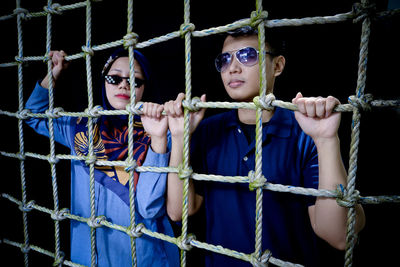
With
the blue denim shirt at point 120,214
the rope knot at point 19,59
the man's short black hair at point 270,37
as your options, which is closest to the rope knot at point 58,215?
the blue denim shirt at point 120,214

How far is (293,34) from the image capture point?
1348 mm

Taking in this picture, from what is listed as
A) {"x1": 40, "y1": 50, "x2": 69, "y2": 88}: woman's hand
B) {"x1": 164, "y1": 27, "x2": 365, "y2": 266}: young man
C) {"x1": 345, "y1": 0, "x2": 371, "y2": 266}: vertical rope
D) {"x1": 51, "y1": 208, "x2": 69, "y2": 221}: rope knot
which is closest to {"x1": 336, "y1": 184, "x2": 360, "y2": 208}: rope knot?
{"x1": 345, "y1": 0, "x2": 371, "y2": 266}: vertical rope

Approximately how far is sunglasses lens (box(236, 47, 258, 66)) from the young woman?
12.8 inches

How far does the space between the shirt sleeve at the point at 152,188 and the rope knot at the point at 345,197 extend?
1.62ft

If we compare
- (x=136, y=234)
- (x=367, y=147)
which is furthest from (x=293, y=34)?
(x=136, y=234)

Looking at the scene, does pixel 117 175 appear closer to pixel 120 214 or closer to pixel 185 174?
pixel 120 214

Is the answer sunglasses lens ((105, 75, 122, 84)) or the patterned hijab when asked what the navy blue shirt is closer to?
the patterned hijab

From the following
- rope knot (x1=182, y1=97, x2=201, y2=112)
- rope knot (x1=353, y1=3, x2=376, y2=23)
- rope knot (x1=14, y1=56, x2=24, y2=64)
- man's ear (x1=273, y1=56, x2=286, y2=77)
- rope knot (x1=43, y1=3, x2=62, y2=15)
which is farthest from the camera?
rope knot (x1=14, y1=56, x2=24, y2=64)

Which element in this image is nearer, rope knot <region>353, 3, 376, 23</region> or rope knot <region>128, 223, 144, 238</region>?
rope knot <region>353, 3, 376, 23</region>

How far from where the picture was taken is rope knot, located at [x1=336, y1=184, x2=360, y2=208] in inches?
18.6

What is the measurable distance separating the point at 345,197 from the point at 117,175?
773 millimetres

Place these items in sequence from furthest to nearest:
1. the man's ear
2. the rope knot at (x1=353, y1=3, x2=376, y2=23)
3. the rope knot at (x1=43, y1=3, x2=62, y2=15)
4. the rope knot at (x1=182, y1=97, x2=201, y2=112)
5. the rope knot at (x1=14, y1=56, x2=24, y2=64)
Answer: the rope knot at (x1=14, y1=56, x2=24, y2=64)
the rope knot at (x1=43, y1=3, x2=62, y2=15)
the man's ear
the rope knot at (x1=182, y1=97, x2=201, y2=112)
the rope knot at (x1=353, y1=3, x2=376, y2=23)

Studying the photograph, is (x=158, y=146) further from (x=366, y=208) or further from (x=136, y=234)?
(x=366, y=208)

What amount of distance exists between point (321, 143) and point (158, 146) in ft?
1.60
